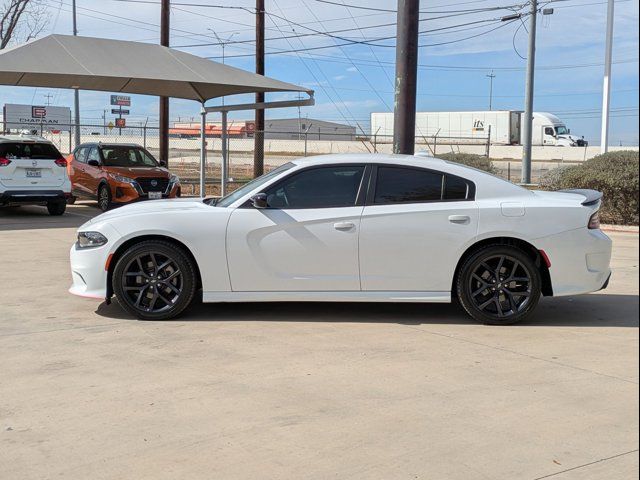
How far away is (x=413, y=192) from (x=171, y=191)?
1217 cm

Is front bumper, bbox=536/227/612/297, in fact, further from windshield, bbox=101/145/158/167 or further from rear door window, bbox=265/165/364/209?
windshield, bbox=101/145/158/167

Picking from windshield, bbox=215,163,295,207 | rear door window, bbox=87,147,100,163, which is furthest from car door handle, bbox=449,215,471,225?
rear door window, bbox=87,147,100,163

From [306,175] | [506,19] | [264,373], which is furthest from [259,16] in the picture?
[264,373]

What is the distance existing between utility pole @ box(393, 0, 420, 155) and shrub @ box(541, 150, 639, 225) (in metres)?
5.57

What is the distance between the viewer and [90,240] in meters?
6.88

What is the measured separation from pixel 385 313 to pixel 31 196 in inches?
432

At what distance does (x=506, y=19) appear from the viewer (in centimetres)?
2512

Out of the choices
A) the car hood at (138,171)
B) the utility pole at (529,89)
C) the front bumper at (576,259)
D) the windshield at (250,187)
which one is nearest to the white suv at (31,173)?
the car hood at (138,171)

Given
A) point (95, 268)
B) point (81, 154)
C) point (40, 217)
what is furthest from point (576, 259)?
point (81, 154)

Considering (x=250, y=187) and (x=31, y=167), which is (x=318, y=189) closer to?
(x=250, y=187)

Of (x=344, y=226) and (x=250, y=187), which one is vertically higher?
(x=250, y=187)

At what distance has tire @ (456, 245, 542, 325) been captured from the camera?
6684 millimetres

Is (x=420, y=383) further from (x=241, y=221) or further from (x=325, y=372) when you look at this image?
(x=241, y=221)

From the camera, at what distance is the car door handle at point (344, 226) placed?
6703mm
